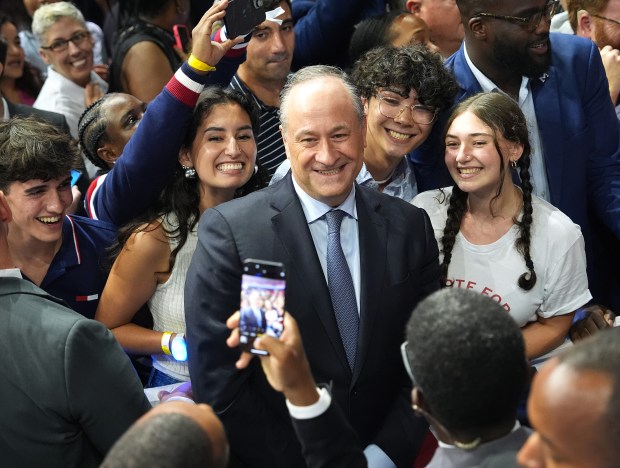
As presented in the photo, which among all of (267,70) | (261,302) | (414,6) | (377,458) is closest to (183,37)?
(267,70)

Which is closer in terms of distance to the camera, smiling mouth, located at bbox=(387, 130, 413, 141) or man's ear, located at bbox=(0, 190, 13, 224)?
man's ear, located at bbox=(0, 190, 13, 224)

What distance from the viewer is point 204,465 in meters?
1.79

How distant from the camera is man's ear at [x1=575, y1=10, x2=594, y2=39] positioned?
4.32 metres

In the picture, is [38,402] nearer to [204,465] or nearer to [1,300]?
[1,300]

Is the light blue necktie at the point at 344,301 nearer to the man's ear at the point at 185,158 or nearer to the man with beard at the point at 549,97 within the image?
the man's ear at the point at 185,158

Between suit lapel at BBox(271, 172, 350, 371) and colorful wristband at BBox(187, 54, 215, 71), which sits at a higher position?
colorful wristband at BBox(187, 54, 215, 71)

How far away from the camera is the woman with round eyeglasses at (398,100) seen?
142 inches

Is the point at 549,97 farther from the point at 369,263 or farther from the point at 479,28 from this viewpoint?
the point at 369,263

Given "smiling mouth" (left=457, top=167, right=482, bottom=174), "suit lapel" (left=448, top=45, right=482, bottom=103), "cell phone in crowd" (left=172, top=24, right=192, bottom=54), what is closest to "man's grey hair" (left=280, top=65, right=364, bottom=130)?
"smiling mouth" (left=457, top=167, right=482, bottom=174)

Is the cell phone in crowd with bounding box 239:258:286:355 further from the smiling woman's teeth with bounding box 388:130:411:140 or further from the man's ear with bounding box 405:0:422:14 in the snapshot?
the man's ear with bounding box 405:0:422:14

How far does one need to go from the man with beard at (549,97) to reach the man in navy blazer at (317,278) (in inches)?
38.2

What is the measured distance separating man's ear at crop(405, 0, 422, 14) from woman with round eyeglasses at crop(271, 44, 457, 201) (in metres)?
1.20

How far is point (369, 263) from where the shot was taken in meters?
2.81

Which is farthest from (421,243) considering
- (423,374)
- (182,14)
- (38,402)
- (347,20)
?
(182,14)
